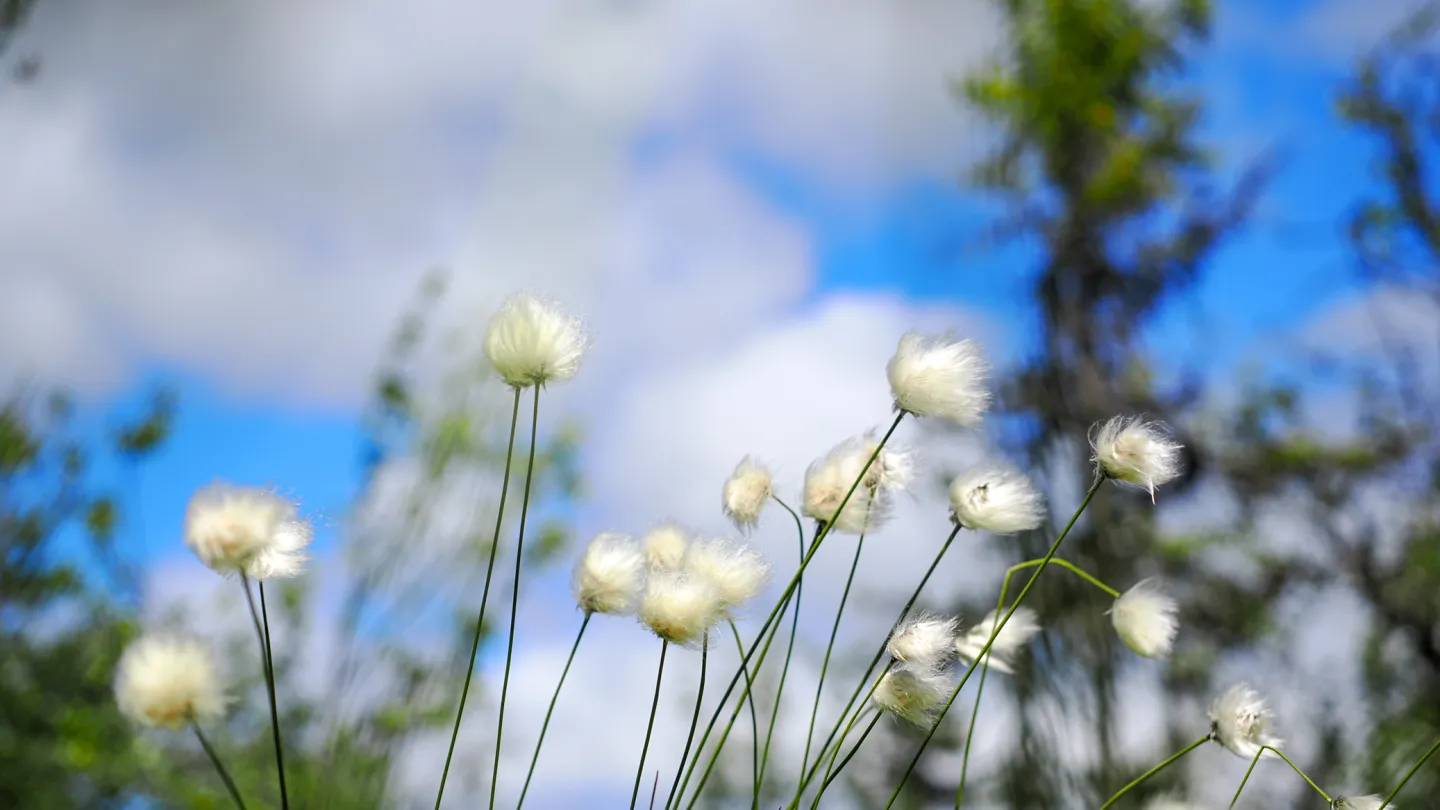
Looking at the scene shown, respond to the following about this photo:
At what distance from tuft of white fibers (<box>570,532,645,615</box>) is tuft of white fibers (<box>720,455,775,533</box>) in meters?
0.10

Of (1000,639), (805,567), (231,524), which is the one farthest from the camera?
(1000,639)

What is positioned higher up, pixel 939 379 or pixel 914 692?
pixel 939 379

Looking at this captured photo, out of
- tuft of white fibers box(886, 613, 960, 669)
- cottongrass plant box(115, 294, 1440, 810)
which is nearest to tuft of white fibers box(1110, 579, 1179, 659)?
cottongrass plant box(115, 294, 1440, 810)

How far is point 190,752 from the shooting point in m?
3.81

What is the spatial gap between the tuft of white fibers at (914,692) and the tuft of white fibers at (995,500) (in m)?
0.09

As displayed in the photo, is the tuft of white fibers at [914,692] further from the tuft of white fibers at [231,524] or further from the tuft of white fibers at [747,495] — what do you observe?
the tuft of white fibers at [231,524]

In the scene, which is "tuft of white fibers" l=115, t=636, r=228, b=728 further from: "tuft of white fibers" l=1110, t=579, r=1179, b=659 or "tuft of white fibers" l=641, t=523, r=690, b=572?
"tuft of white fibers" l=1110, t=579, r=1179, b=659

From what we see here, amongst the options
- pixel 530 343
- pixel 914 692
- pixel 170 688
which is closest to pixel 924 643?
pixel 914 692

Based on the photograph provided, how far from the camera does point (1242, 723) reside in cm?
64

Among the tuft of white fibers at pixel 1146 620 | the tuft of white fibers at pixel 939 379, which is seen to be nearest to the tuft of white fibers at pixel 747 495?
the tuft of white fibers at pixel 939 379

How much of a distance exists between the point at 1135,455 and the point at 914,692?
18cm

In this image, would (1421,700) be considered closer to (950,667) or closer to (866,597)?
(866,597)

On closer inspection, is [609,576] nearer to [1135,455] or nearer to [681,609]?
[681,609]

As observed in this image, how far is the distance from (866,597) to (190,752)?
2552 mm
